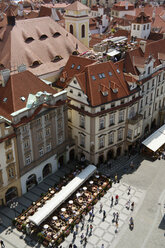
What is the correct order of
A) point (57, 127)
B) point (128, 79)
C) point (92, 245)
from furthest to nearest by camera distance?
point (128, 79), point (57, 127), point (92, 245)

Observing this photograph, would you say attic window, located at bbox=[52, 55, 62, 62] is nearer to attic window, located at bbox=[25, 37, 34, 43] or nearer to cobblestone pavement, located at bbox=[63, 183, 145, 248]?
attic window, located at bbox=[25, 37, 34, 43]

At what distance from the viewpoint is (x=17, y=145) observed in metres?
59.0

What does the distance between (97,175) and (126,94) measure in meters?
20.0

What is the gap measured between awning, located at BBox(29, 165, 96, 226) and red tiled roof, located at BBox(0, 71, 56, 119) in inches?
Result: 737

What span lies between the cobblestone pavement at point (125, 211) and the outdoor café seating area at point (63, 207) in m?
1.61

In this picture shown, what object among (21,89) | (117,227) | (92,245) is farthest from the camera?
(21,89)

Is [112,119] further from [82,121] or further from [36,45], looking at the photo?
[36,45]

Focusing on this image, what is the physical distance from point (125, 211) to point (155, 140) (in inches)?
1002

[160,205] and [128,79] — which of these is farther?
[128,79]

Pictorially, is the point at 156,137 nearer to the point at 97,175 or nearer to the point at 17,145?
the point at 97,175

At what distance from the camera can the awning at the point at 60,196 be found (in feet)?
184

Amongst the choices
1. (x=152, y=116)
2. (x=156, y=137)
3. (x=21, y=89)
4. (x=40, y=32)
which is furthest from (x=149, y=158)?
(x=40, y=32)

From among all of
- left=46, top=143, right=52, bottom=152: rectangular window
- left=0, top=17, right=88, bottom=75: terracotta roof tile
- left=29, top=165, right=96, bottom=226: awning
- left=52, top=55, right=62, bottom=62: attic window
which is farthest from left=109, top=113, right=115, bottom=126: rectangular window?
left=52, top=55, right=62, bottom=62: attic window

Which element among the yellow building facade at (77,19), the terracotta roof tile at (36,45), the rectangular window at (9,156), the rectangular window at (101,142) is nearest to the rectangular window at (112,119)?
the rectangular window at (101,142)
